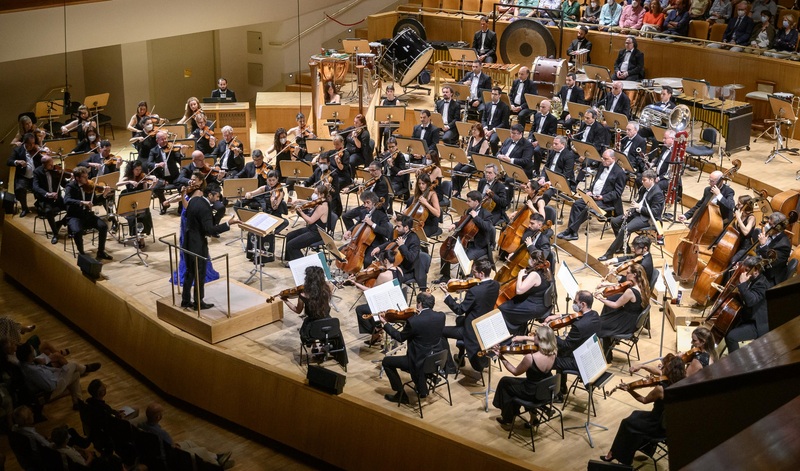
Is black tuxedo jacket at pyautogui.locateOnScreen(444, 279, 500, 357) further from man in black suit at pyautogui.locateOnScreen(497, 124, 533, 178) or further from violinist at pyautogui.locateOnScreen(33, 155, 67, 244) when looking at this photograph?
violinist at pyautogui.locateOnScreen(33, 155, 67, 244)

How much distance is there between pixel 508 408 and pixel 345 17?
12.9m

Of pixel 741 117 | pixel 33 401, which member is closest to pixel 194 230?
pixel 33 401

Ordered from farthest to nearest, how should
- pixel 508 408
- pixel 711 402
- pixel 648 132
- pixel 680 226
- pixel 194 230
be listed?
pixel 648 132 < pixel 680 226 < pixel 194 230 < pixel 508 408 < pixel 711 402

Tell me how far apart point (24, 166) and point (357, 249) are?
5.37 metres

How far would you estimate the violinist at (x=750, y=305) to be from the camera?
7.37m

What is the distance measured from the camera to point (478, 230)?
945cm

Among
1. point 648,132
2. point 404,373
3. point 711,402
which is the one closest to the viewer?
point 711,402

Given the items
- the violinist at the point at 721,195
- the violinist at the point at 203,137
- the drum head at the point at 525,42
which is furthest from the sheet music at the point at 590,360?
the drum head at the point at 525,42

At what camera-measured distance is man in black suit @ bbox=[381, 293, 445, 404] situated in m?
7.09

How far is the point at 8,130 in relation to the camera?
15688 mm

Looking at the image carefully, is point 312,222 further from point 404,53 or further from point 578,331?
point 404,53

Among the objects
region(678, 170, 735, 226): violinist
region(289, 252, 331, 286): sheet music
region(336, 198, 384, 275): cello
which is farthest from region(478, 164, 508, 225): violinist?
region(289, 252, 331, 286): sheet music

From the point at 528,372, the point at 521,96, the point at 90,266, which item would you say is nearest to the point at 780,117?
the point at 521,96

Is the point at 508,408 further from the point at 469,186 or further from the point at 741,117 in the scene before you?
the point at 741,117
